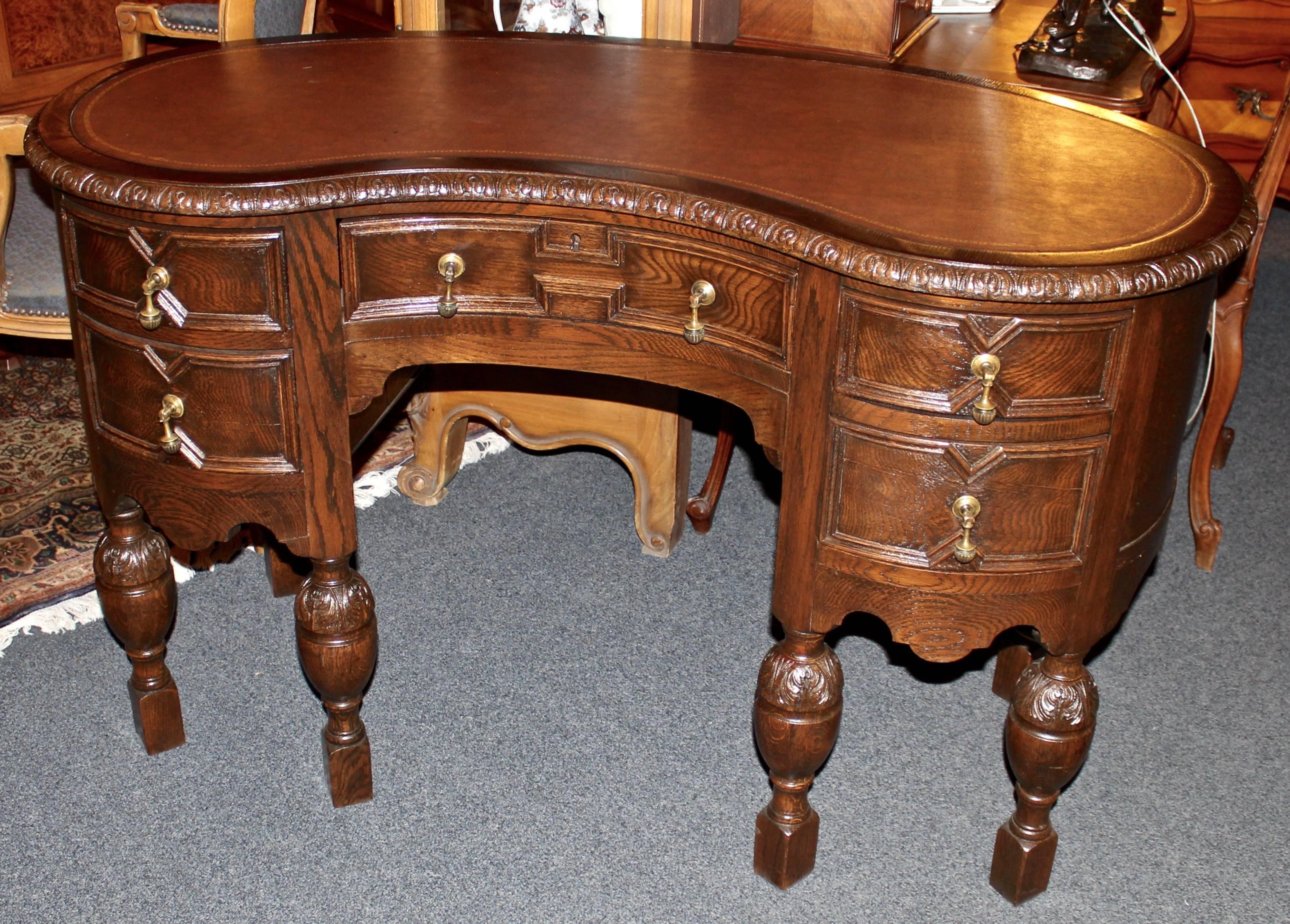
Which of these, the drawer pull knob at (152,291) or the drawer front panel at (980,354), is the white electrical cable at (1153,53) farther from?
the drawer pull knob at (152,291)

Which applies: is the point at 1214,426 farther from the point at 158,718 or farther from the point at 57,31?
the point at 57,31

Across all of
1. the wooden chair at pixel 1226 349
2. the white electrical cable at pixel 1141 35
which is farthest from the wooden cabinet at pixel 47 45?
the wooden chair at pixel 1226 349

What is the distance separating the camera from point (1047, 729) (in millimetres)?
1823

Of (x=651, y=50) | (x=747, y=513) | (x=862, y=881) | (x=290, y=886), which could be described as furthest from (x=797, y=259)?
(x=747, y=513)

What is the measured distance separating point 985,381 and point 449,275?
0.68 m

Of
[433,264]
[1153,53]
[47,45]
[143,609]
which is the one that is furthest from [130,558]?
[47,45]

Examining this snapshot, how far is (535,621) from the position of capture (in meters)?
2.56

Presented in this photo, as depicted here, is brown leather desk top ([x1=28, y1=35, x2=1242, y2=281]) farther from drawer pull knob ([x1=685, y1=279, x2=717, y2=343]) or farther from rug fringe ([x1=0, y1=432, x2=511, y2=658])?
rug fringe ([x1=0, y1=432, x2=511, y2=658])

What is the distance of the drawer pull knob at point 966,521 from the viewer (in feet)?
5.32

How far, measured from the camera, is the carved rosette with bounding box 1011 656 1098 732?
180 centimetres

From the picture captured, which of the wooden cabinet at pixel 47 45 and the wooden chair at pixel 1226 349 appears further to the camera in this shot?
the wooden cabinet at pixel 47 45

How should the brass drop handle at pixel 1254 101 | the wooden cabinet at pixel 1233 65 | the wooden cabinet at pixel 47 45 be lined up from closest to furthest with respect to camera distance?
1. the brass drop handle at pixel 1254 101
2. the wooden cabinet at pixel 1233 65
3. the wooden cabinet at pixel 47 45

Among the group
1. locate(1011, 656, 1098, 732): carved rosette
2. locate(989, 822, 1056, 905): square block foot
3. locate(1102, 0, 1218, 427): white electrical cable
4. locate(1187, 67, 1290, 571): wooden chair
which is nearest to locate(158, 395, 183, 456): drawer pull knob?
locate(1011, 656, 1098, 732): carved rosette

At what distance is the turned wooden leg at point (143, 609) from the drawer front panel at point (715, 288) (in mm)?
838
